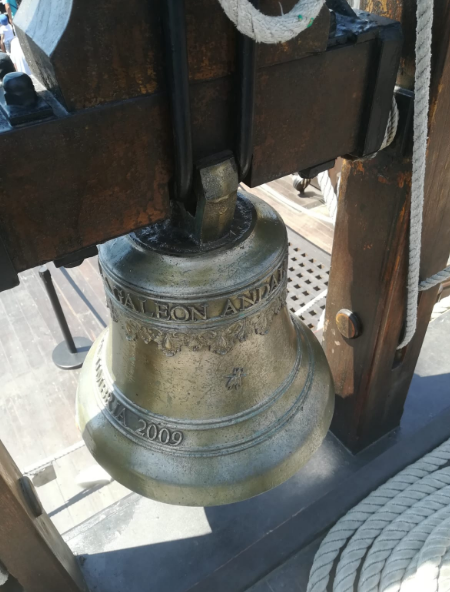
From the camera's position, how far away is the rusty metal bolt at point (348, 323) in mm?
1042

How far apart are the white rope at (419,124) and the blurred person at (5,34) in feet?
10.5

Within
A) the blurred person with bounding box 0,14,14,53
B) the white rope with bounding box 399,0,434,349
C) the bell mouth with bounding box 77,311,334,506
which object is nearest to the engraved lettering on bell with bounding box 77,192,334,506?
the bell mouth with bounding box 77,311,334,506

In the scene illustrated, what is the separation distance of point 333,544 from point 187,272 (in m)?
0.81

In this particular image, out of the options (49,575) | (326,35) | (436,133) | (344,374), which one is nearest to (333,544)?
(344,374)

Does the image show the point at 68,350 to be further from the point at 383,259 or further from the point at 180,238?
the point at 180,238

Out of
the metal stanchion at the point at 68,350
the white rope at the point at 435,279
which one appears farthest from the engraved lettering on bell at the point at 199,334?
the metal stanchion at the point at 68,350

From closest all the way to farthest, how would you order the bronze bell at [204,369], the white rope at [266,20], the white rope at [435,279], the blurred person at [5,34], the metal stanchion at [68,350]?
the white rope at [266,20] < the bronze bell at [204,369] < the white rope at [435,279] < the metal stanchion at [68,350] < the blurred person at [5,34]

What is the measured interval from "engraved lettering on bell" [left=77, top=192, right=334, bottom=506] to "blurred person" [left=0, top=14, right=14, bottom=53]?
10.5 ft

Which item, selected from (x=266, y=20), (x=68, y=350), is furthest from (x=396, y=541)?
(x=68, y=350)

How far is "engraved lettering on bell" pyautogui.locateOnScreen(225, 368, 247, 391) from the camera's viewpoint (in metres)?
0.66

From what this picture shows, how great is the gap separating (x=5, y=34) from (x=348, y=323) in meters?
3.34

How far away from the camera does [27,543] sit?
2.61 feet

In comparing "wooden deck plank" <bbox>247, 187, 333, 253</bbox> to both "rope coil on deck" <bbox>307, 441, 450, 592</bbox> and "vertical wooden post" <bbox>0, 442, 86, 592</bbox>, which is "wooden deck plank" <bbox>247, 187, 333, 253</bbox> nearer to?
"rope coil on deck" <bbox>307, 441, 450, 592</bbox>

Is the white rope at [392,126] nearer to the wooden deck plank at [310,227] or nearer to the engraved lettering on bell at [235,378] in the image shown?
the engraved lettering on bell at [235,378]
